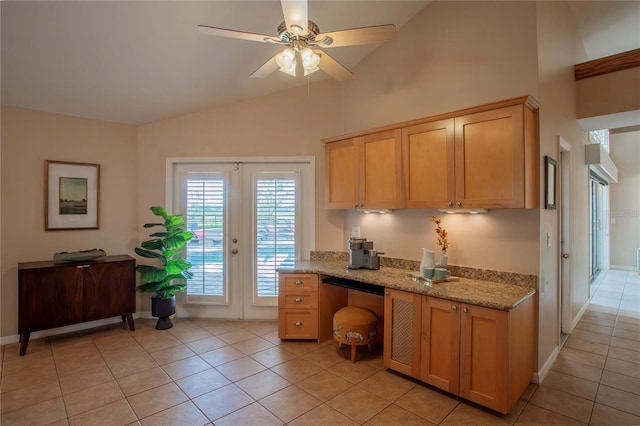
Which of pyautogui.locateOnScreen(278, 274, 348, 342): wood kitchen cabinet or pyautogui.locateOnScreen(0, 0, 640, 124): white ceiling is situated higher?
pyautogui.locateOnScreen(0, 0, 640, 124): white ceiling

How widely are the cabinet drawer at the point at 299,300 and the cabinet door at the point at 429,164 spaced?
1.44 meters

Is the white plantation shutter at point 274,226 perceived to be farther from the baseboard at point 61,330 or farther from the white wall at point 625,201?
the white wall at point 625,201

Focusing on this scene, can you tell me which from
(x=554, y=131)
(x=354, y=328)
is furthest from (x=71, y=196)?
(x=554, y=131)

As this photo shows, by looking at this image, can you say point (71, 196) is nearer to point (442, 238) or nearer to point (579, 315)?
point (442, 238)

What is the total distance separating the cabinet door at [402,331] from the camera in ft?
8.59

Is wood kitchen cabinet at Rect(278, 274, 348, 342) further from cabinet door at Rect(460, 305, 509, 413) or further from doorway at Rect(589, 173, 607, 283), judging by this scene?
doorway at Rect(589, 173, 607, 283)

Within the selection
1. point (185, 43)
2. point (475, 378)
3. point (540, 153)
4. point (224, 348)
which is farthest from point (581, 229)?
point (185, 43)

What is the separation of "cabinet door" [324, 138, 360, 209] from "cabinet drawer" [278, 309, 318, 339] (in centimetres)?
127

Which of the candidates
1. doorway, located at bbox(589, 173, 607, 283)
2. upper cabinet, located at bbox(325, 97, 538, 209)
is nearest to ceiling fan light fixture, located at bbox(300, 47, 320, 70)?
upper cabinet, located at bbox(325, 97, 538, 209)

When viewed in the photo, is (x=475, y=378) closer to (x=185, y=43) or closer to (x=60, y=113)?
(x=185, y=43)

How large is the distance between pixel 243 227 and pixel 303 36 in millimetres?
2621

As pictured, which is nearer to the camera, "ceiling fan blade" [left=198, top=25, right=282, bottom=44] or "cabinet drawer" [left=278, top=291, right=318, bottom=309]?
"ceiling fan blade" [left=198, top=25, right=282, bottom=44]

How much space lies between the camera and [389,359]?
2.83m

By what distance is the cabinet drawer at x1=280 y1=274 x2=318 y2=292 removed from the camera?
3465mm
